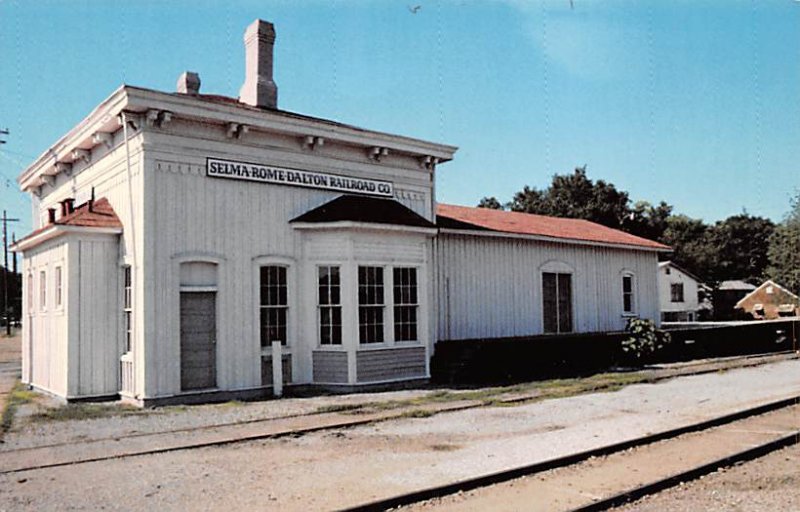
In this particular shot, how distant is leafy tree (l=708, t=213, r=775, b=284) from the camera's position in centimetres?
7900

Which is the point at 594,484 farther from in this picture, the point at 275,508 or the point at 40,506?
the point at 40,506

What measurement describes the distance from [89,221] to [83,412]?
3.79 m

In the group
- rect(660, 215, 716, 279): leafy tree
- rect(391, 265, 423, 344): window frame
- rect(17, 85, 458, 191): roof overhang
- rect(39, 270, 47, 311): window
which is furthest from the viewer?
rect(660, 215, 716, 279): leafy tree

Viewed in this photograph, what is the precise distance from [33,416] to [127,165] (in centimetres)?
479

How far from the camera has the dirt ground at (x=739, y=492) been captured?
21.7 ft

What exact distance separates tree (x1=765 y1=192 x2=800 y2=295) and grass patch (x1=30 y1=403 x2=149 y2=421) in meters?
16.1

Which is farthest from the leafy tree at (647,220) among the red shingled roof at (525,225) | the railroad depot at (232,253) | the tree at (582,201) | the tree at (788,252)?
the railroad depot at (232,253)

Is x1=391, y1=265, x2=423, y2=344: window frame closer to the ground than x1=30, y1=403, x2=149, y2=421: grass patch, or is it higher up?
higher up

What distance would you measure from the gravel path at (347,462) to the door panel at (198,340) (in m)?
4.49

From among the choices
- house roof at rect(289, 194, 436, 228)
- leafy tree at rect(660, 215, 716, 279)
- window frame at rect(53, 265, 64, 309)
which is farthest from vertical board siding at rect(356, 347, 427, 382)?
leafy tree at rect(660, 215, 716, 279)

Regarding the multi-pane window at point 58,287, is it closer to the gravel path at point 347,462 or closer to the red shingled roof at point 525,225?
the gravel path at point 347,462

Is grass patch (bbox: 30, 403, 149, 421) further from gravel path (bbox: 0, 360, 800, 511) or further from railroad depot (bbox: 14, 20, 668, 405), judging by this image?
gravel path (bbox: 0, 360, 800, 511)

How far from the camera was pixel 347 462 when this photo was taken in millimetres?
8453

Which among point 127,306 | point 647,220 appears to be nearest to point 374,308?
point 127,306
